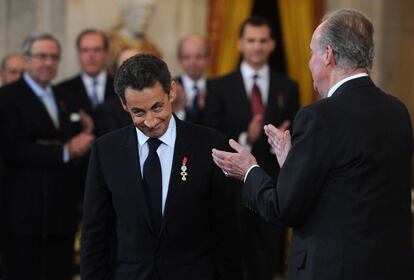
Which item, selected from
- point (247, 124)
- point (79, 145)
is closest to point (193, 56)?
point (247, 124)

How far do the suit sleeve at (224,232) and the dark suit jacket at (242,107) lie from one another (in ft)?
7.91

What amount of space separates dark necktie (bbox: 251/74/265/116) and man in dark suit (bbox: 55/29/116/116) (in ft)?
3.44

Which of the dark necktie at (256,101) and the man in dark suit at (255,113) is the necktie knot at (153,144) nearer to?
the man in dark suit at (255,113)

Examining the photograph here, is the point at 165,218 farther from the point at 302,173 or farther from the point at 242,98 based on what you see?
the point at 242,98

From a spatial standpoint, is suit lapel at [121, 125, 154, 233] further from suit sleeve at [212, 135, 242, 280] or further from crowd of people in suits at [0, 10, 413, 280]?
suit sleeve at [212, 135, 242, 280]

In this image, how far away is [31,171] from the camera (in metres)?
5.80

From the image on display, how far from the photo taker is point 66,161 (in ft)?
19.2

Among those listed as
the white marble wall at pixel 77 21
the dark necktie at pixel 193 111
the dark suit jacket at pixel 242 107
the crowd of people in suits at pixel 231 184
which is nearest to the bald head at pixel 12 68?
the white marble wall at pixel 77 21

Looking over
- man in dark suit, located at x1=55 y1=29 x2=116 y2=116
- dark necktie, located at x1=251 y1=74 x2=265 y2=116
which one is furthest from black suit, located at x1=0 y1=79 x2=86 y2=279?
dark necktie, located at x1=251 y1=74 x2=265 y2=116

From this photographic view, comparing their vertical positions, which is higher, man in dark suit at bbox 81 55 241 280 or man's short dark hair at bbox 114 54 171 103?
man's short dark hair at bbox 114 54 171 103

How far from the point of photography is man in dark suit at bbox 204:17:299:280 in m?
6.32

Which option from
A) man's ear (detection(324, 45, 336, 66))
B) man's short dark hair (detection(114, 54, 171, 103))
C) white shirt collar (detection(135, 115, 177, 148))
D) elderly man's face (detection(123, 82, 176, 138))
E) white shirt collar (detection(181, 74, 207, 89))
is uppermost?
man's ear (detection(324, 45, 336, 66))

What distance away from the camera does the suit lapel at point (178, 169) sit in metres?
3.72

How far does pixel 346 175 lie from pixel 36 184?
2.93 metres
